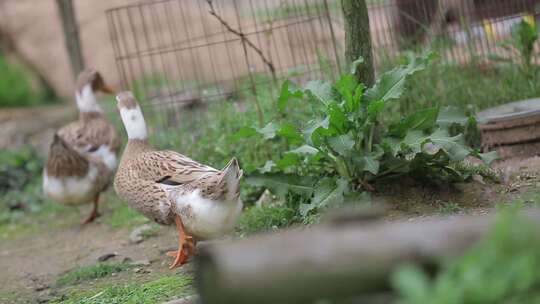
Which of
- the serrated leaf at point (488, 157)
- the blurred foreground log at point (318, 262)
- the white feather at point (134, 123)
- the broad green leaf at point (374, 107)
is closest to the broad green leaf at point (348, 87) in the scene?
the broad green leaf at point (374, 107)

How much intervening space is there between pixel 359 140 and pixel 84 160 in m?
3.56

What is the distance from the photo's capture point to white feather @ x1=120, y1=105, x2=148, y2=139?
7.42 metres

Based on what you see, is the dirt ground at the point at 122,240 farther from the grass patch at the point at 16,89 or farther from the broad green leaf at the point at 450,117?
the grass patch at the point at 16,89

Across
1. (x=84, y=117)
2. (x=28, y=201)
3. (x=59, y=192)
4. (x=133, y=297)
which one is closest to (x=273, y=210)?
(x=133, y=297)

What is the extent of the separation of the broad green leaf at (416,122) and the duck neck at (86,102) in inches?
172

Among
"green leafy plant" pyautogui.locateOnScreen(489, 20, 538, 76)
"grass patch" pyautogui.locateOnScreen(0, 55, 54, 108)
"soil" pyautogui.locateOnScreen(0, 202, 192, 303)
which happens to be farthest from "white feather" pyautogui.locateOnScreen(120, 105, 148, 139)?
"grass patch" pyautogui.locateOnScreen(0, 55, 54, 108)

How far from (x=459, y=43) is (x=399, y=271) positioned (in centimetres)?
607

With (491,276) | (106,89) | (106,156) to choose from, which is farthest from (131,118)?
(491,276)

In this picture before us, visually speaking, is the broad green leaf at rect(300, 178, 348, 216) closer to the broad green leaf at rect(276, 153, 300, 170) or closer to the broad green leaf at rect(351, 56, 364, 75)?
the broad green leaf at rect(276, 153, 300, 170)

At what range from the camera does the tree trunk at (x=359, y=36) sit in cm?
638

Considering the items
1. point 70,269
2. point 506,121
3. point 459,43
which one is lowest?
point 70,269

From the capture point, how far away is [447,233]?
321 centimetres

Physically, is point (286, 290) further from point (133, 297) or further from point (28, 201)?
point (28, 201)

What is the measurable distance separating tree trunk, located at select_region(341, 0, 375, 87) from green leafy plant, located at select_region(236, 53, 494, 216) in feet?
0.72
